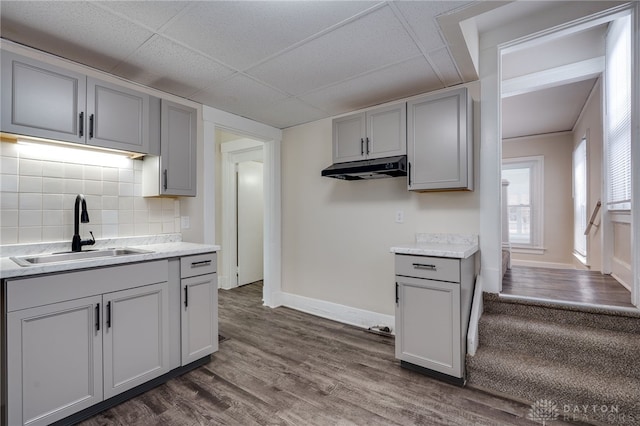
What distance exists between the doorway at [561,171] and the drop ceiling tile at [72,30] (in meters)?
2.87

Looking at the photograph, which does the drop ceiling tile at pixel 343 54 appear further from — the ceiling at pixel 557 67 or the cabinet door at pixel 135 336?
the cabinet door at pixel 135 336

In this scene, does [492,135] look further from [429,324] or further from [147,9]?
[147,9]

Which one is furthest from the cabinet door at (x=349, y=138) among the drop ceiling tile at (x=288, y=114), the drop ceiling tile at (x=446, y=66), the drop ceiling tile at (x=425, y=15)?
the drop ceiling tile at (x=425, y=15)

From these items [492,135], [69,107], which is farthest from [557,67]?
[69,107]

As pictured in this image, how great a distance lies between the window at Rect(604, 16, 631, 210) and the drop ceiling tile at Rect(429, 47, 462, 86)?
1355 millimetres

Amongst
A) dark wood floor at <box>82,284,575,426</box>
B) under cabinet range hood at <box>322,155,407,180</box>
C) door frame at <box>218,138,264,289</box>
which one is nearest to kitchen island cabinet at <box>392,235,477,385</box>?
dark wood floor at <box>82,284,575,426</box>

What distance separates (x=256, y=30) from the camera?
5.89 ft

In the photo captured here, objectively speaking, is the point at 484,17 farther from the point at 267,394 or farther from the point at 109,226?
the point at 109,226

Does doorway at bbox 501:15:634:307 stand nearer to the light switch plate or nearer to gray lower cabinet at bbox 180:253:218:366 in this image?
gray lower cabinet at bbox 180:253:218:366

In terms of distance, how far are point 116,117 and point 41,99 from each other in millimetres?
404

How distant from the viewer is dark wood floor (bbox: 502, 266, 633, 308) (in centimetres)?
228

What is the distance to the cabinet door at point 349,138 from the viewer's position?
280 centimetres

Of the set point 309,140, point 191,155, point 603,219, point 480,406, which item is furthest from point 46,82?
point 603,219

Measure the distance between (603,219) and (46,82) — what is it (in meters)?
5.12
